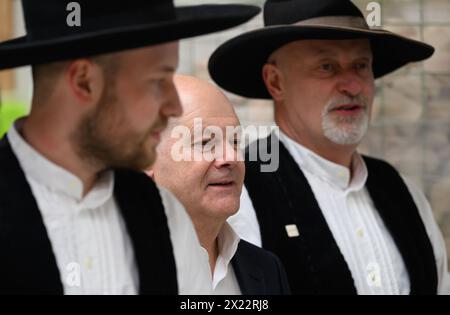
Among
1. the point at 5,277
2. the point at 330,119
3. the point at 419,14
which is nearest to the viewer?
the point at 5,277

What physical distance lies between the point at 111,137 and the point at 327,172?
31.9 inches

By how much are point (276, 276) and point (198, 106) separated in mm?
300

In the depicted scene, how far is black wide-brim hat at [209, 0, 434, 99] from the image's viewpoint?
169 cm

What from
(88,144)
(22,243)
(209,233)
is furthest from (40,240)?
(209,233)

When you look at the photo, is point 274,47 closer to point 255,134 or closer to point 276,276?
point 255,134

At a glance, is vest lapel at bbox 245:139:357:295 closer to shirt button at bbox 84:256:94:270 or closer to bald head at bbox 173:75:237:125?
bald head at bbox 173:75:237:125

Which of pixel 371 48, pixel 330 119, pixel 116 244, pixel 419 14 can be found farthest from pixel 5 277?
pixel 419 14

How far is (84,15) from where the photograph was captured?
1.04m

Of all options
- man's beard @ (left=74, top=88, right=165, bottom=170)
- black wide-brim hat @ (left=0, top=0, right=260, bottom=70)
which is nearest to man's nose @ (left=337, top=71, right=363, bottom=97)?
black wide-brim hat @ (left=0, top=0, right=260, bottom=70)

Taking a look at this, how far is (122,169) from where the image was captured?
105 centimetres

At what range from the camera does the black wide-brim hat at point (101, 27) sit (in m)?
0.99

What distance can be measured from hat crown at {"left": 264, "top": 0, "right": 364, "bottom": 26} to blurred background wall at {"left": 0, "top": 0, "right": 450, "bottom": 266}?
21 cm

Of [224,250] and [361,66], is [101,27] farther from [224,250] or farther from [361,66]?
[361,66]

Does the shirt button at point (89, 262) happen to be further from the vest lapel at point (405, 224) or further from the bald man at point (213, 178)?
the vest lapel at point (405, 224)
